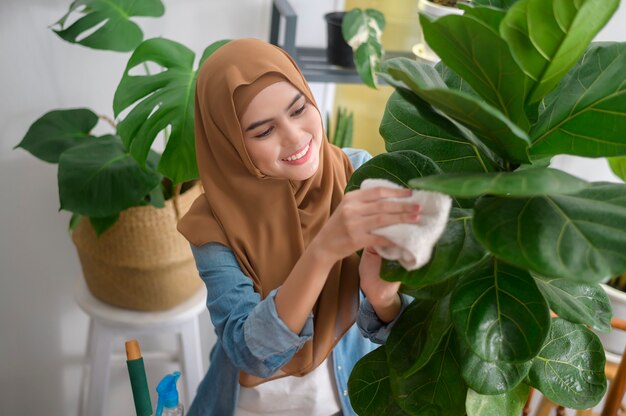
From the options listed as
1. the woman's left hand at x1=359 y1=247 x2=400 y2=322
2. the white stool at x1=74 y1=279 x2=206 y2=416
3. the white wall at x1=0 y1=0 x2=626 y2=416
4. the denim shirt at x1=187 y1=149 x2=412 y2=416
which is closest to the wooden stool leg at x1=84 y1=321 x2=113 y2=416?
the white stool at x1=74 y1=279 x2=206 y2=416

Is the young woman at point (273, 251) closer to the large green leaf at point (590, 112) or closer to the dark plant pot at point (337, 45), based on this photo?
the large green leaf at point (590, 112)

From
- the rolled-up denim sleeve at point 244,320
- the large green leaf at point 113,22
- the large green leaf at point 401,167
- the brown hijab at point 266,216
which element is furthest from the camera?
the large green leaf at point 113,22

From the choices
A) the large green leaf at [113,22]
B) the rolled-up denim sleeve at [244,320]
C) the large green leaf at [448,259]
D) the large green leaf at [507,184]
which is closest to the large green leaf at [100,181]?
the large green leaf at [113,22]

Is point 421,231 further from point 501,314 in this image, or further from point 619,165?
point 619,165

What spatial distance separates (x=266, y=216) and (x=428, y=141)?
0.32 meters

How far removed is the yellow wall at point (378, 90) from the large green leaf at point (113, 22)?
0.64 m

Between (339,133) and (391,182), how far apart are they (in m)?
1.11

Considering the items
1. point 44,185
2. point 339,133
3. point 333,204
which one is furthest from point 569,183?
point 44,185

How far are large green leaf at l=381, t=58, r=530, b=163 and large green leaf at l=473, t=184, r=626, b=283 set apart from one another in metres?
0.06

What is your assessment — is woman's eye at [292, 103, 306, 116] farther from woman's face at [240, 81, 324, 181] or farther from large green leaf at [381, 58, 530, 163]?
large green leaf at [381, 58, 530, 163]

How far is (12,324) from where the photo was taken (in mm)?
2035

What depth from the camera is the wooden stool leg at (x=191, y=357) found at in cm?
177

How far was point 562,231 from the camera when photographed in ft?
2.09

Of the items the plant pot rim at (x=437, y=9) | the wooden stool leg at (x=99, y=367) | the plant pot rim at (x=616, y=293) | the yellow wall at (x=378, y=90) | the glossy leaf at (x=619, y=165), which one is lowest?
the wooden stool leg at (x=99, y=367)
